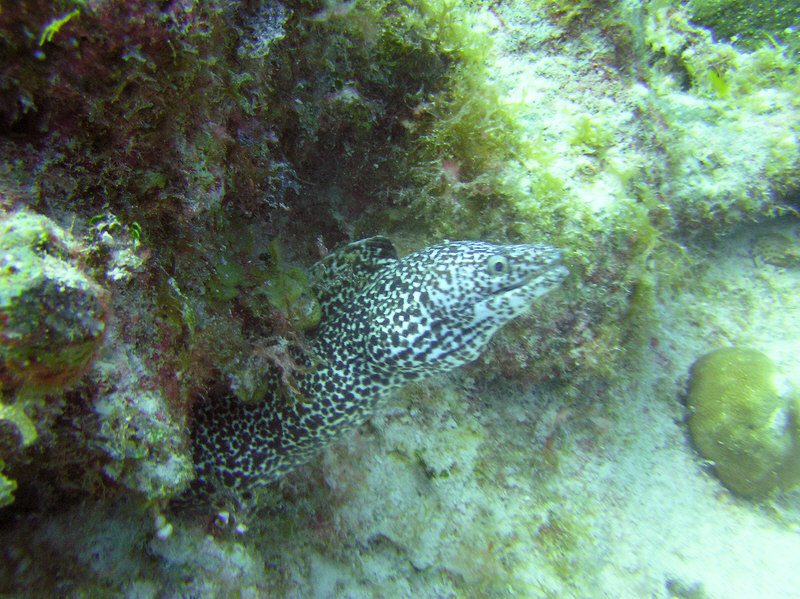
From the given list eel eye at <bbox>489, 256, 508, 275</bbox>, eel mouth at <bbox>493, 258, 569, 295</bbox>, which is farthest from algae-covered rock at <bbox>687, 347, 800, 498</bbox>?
eel eye at <bbox>489, 256, 508, 275</bbox>

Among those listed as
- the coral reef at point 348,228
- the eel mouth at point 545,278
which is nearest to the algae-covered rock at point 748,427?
the coral reef at point 348,228

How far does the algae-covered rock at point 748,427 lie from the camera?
3.68m

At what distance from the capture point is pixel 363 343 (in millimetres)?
2770

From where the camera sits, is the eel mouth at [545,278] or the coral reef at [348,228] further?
the eel mouth at [545,278]

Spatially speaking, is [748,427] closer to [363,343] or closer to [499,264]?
[499,264]

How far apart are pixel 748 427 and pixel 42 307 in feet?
17.0

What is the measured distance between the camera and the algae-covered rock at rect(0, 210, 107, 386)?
1052 millimetres

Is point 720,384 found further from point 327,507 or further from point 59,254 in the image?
point 59,254

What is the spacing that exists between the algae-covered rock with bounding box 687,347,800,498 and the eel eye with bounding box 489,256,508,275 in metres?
2.97

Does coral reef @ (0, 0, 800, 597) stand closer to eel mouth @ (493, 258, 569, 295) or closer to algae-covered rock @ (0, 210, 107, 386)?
algae-covered rock @ (0, 210, 107, 386)

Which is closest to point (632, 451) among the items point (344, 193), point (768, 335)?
point (768, 335)

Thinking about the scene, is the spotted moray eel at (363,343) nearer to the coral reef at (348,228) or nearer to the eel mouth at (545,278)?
the eel mouth at (545,278)

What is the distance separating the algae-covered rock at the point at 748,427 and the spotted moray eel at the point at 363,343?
280cm

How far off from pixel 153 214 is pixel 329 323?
145 centimetres
